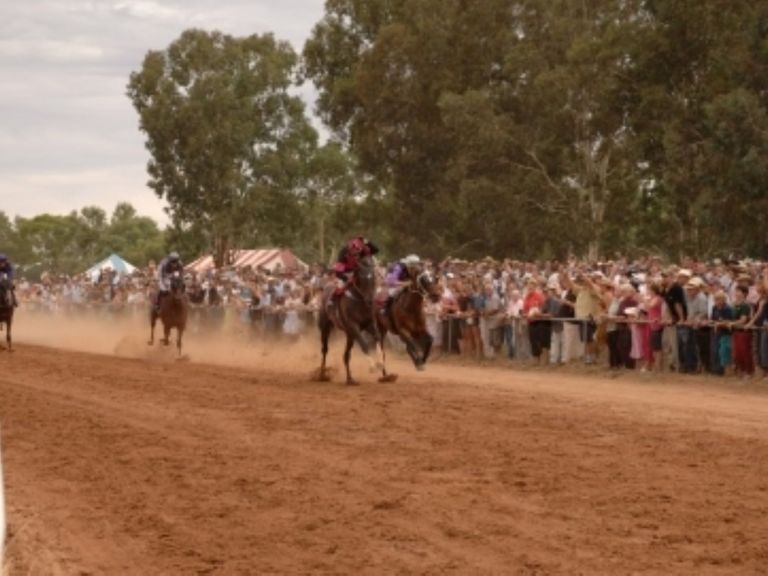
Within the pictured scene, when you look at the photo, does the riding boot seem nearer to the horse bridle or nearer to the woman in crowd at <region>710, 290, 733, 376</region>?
the horse bridle

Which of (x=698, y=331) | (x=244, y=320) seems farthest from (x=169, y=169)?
(x=698, y=331)

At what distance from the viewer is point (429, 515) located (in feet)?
35.1

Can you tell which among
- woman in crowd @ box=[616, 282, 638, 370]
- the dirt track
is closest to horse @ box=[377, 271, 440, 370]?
the dirt track

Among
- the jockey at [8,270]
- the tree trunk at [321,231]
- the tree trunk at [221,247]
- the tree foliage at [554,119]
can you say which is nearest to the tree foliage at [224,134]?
the tree trunk at [221,247]

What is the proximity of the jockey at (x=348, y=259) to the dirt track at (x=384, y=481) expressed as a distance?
2058 millimetres

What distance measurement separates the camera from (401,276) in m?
24.7

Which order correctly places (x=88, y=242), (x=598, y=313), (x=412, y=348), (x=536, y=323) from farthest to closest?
1. (x=88, y=242)
2. (x=536, y=323)
3. (x=598, y=313)
4. (x=412, y=348)

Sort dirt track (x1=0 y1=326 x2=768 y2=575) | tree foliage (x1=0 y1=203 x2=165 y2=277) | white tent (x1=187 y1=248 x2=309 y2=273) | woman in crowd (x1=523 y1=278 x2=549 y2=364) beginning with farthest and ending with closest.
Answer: tree foliage (x1=0 y1=203 x2=165 y2=277) < white tent (x1=187 y1=248 x2=309 y2=273) < woman in crowd (x1=523 y1=278 x2=549 y2=364) < dirt track (x1=0 y1=326 x2=768 y2=575)

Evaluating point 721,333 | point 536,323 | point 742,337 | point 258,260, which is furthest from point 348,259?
point 258,260

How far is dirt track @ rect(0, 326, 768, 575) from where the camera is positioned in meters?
9.54

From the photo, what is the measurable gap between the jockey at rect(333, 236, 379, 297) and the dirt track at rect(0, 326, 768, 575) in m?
2.06

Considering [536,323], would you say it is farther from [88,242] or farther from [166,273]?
[88,242]

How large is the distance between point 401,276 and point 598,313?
3.82 meters

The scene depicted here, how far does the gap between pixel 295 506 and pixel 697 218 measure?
31.6 meters
